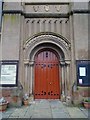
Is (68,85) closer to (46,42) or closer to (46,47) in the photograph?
(46,47)

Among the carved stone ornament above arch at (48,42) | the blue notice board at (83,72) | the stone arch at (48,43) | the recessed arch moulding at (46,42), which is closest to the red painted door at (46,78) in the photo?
the stone arch at (48,43)

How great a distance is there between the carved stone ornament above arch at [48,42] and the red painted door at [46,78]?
76cm

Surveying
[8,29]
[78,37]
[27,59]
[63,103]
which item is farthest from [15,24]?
[63,103]

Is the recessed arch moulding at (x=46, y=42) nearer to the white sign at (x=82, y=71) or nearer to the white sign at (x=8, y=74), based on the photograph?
the white sign at (x=82, y=71)

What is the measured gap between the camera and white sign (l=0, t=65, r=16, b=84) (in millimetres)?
8359

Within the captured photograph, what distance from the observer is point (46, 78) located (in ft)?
31.4

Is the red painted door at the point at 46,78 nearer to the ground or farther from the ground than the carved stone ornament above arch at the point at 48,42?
nearer to the ground

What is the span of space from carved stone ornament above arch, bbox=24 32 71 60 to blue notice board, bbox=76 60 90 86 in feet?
2.83

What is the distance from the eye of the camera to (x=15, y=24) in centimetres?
898

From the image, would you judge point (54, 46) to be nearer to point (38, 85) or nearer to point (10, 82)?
point (38, 85)

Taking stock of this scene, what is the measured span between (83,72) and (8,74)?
3.59 meters

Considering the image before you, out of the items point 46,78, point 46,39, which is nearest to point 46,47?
point 46,39

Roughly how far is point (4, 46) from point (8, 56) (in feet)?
1.78

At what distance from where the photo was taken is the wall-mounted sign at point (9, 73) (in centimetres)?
834
